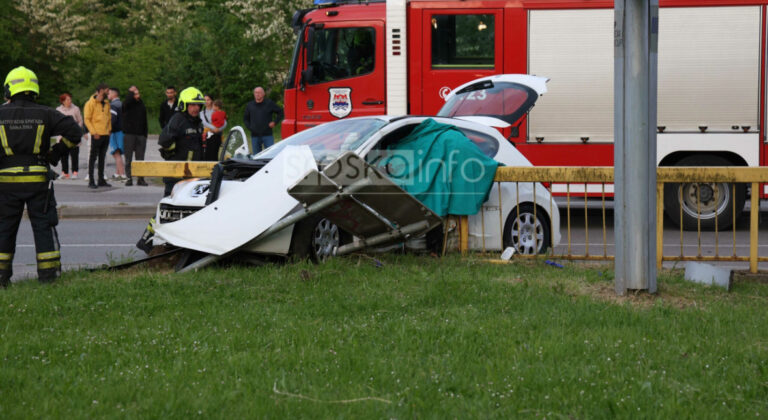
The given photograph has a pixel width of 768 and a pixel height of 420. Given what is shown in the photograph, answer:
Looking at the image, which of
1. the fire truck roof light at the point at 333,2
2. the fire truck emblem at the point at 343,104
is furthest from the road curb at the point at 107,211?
the fire truck roof light at the point at 333,2

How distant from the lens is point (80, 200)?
15.8 meters

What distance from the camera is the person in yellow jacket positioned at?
1739 centimetres

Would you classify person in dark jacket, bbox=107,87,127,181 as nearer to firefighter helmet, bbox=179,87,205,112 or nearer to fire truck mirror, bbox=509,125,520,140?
firefighter helmet, bbox=179,87,205,112

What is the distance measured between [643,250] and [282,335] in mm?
2767

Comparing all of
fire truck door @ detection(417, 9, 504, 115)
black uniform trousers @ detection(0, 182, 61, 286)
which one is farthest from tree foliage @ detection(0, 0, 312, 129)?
black uniform trousers @ detection(0, 182, 61, 286)

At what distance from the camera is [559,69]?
13.1 metres

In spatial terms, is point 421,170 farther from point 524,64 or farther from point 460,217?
point 524,64

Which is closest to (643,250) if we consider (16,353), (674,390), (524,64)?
(674,390)

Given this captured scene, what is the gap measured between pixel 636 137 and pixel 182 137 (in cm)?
672

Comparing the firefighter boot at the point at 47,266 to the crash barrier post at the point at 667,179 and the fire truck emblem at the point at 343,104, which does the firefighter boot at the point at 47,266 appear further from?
the fire truck emblem at the point at 343,104

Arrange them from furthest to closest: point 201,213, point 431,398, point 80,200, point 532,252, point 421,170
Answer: point 80,200 → point 532,252 → point 421,170 → point 201,213 → point 431,398

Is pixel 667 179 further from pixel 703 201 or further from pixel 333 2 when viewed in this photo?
pixel 333 2

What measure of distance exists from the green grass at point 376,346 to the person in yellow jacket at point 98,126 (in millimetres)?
9920

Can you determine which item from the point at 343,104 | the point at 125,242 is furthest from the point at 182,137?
the point at 343,104
